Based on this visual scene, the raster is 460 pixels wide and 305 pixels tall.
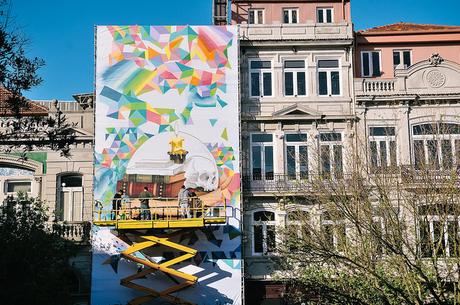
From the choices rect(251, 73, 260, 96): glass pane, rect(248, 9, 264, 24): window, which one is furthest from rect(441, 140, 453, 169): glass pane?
rect(248, 9, 264, 24): window

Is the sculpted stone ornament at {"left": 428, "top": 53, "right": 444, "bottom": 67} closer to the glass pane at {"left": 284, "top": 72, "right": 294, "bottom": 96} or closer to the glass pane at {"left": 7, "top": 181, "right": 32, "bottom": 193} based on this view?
the glass pane at {"left": 284, "top": 72, "right": 294, "bottom": 96}

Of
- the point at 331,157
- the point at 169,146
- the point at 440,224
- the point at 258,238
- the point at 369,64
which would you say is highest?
the point at 369,64

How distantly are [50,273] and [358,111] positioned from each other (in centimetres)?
1503

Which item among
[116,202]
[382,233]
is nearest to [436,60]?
[382,233]

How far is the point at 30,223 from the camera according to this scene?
973 inches

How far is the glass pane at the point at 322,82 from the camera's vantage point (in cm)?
3144

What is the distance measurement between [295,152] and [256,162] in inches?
67.6

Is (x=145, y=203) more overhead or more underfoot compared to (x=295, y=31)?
more underfoot

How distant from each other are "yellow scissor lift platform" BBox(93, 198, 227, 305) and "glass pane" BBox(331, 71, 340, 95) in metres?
7.51

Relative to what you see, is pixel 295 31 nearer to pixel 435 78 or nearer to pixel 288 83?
pixel 288 83

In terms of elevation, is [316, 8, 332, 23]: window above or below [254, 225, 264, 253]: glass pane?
above

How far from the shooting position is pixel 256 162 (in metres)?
31.0

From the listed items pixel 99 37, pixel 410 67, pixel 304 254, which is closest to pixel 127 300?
pixel 304 254

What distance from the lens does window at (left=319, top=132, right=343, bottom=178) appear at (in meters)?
23.6
